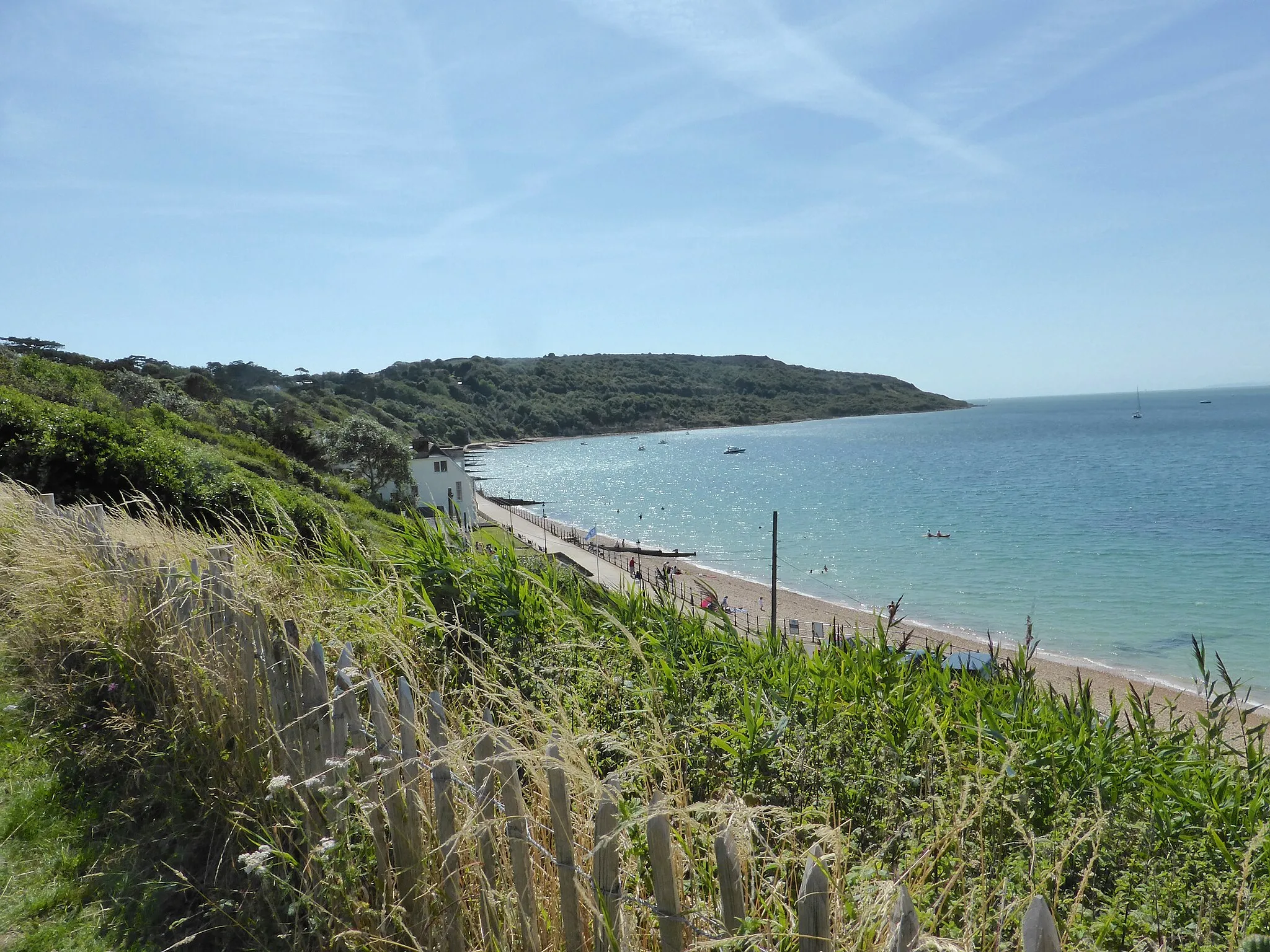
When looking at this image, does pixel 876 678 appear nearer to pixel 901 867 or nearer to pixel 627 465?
pixel 901 867

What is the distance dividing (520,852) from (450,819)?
40 centimetres

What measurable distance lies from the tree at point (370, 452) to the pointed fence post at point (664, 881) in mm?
45292

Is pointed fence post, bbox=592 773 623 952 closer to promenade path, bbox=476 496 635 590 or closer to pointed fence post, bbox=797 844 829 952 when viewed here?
pointed fence post, bbox=797 844 829 952

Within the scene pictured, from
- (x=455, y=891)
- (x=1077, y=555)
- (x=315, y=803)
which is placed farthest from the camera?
(x=1077, y=555)

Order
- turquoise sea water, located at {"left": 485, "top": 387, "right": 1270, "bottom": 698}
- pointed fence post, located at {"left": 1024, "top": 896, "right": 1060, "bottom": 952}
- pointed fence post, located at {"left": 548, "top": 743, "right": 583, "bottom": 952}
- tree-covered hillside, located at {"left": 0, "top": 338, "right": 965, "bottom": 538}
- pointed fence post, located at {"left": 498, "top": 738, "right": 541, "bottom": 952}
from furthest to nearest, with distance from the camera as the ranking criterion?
1. turquoise sea water, located at {"left": 485, "top": 387, "right": 1270, "bottom": 698}
2. tree-covered hillside, located at {"left": 0, "top": 338, "right": 965, "bottom": 538}
3. pointed fence post, located at {"left": 498, "top": 738, "right": 541, "bottom": 952}
4. pointed fence post, located at {"left": 548, "top": 743, "right": 583, "bottom": 952}
5. pointed fence post, located at {"left": 1024, "top": 896, "right": 1060, "bottom": 952}

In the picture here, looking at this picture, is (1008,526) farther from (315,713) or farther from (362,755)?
(362,755)

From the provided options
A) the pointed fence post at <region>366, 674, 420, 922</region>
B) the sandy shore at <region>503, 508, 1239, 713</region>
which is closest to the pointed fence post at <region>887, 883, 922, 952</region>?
the pointed fence post at <region>366, 674, 420, 922</region>

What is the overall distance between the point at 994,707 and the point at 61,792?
4.36 metres

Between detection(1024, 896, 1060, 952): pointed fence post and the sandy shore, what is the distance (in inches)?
415

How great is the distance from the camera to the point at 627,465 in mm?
127938

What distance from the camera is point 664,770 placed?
215cm

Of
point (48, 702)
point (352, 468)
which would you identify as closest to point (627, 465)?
point (352, 468)

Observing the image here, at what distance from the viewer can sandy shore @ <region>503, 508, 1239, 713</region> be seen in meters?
20.4

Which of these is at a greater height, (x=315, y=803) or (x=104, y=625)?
(x=104, y=625)
